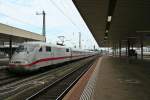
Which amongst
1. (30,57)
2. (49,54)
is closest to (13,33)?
(49,54)

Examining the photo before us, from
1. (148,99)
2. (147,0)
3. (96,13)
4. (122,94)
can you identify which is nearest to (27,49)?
(96,13)

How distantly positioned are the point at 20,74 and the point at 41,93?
35.2 feet

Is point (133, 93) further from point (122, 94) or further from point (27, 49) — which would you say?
point (27, 49)

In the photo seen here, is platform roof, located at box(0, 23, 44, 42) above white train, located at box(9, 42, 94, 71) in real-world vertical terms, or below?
above

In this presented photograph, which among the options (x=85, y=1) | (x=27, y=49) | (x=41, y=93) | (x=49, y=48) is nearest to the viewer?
(x=41, y=93)

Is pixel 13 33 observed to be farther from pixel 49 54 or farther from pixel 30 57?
pixel 30 57

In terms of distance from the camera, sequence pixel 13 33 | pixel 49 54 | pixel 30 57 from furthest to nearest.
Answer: pixel 13 33 < pixel 49 54 < pixel 30 57

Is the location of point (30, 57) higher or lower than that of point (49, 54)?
lower

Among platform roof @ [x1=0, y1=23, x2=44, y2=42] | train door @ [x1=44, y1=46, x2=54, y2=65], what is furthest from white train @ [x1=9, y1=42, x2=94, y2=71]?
platform roof @ [x1=0, y1=23, x2=44, y2=42]

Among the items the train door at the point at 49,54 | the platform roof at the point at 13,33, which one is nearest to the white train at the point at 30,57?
the train door at the point at 49,54

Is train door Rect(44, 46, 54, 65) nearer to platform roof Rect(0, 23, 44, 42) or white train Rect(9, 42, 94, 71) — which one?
white train Rect(9, 42, 94, 71)

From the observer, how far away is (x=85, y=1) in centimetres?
1728

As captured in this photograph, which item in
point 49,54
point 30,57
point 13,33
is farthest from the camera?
point 13,33

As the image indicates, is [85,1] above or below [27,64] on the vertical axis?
above
